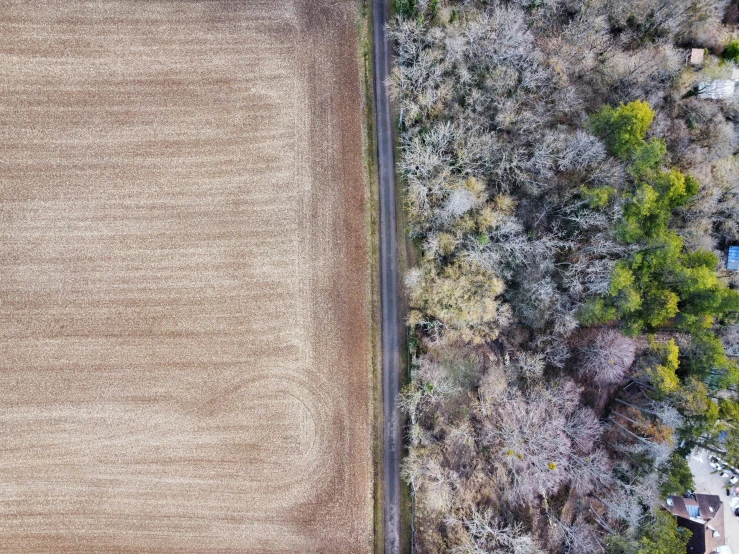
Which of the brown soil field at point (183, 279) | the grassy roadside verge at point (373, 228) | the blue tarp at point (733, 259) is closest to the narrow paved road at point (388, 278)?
the grassy roadside verge at point (373, 228)

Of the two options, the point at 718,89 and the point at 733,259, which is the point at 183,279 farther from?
the point at 718,89

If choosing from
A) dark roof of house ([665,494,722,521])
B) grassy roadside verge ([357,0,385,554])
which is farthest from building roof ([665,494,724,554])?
grassy roadside verge ([357,0,385,554])

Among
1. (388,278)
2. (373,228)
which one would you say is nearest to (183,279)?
(373,228)

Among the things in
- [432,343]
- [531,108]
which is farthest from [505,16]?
[432,343]

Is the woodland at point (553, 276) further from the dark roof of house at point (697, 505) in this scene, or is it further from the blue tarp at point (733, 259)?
the dark roof of house at point (697, 505)

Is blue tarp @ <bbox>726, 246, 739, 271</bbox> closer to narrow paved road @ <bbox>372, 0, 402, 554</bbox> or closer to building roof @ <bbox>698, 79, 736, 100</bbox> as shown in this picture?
building roof @ <bbox>698, 79, 736, 100</bbox>

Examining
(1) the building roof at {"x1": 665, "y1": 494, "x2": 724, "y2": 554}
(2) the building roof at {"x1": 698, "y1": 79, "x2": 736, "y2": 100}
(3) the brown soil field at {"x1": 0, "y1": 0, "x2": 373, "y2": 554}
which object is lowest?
(1) the building roof at {"x1": 665, "y1": 494, "x2": 724, "y2": 554}

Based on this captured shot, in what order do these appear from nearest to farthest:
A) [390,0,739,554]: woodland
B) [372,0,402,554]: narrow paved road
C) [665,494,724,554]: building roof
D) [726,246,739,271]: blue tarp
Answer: [390,0,739,554]: woodland < [665,494,724,554]: building roof < [372,0,402,554]: narrow paved road < [726,246,739,271]: blue tarp
